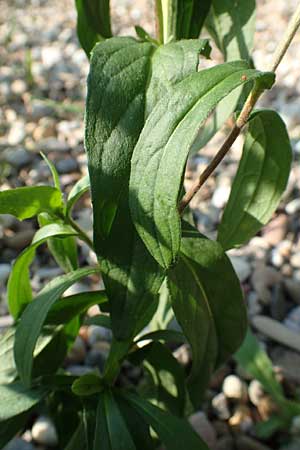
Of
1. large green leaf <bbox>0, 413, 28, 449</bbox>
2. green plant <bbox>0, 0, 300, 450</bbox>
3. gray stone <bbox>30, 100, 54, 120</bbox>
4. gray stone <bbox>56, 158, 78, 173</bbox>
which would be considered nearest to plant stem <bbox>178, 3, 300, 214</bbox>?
green plant <bbox>0, 0, 300, 450</bbox>

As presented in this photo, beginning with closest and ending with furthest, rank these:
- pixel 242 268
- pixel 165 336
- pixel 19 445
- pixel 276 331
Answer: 1. pixel 165 336
2. pixel 19 445
3. pixel 276 331
4. pixel 242 268

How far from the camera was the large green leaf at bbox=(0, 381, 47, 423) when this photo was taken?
1.13 meters

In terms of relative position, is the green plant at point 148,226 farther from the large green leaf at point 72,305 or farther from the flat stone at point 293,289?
the flat stone at point 293,289

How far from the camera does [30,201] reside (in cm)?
101

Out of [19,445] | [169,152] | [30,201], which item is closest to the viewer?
[169,152]

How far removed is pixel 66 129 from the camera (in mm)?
2283

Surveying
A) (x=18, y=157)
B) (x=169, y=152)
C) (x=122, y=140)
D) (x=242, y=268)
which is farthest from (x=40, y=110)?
(x=169, y=152)

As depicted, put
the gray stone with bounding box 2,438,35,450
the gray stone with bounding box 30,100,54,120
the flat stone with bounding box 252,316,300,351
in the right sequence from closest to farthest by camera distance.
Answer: the gray stone with bounding box 2,438,35,450 < the flat stone with bounding box 252,316,300,351 < the gray stone with bounding box 30,100,54,120

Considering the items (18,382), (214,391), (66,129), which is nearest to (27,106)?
(66,129)

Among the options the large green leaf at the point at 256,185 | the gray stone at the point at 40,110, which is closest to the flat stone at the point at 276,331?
the large green leaf at the point at 256,185

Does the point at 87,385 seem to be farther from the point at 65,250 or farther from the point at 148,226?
the point at 148,226

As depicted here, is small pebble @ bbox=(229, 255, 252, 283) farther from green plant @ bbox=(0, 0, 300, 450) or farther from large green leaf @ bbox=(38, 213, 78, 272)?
large green leaf @ bbox=(38, 213, 78, 272)

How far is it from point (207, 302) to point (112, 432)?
23 centimetres

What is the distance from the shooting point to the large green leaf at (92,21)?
1104 millimetres
